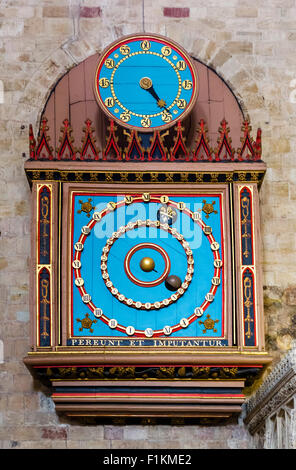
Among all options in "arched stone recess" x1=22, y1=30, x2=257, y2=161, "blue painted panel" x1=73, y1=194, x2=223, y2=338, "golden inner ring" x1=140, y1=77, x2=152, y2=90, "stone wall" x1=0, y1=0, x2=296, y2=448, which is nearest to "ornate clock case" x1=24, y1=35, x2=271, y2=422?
"blue painted panel" x1=73, y1=194, x2=223, y2=338

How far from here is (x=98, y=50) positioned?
13516 millimetres

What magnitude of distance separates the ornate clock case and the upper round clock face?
36 mm

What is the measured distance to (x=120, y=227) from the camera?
12359 mm

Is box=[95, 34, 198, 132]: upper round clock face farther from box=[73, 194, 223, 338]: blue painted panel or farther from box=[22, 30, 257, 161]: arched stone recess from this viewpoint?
box=[73, 194, 223, 338]: blue painted panel

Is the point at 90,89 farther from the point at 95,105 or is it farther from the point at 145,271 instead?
the point at 145,271

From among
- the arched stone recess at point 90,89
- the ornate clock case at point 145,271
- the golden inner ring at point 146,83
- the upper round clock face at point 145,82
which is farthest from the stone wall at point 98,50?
the golden inner ring at point 146,83

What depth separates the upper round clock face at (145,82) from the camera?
1263 centimetres

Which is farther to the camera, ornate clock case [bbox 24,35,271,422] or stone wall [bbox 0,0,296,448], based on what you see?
stone wall [bbox 0,0,296,448]

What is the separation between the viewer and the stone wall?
1234 centimetres

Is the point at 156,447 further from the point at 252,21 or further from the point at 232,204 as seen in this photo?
the point at 252,21

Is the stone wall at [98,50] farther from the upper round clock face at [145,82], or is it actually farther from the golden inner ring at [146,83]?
the golden inner ring at [146,83]

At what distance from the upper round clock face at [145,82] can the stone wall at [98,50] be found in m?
0.76

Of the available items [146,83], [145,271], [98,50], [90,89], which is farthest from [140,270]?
[98,50]

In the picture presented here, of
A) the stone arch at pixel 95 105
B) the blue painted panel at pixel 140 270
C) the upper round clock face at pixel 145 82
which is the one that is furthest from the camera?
the stone arch at pixel 95 105
